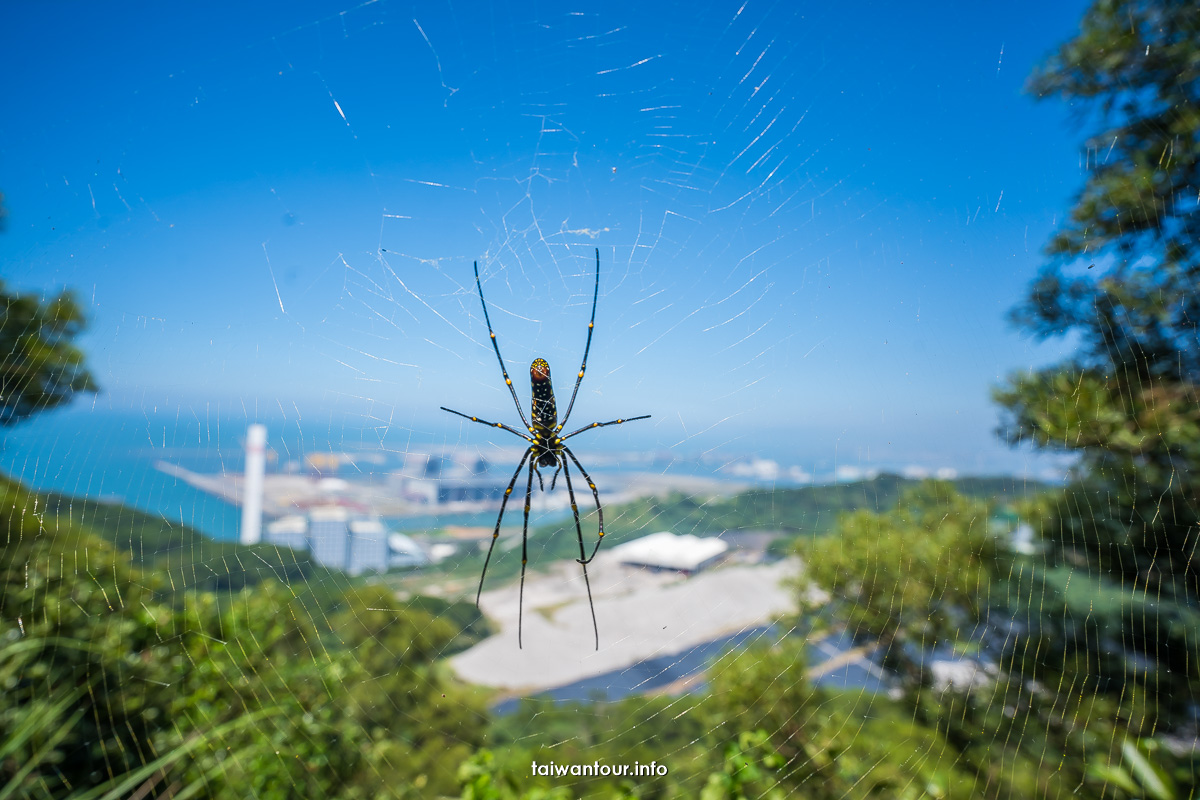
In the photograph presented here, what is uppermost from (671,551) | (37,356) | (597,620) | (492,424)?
(37,356)

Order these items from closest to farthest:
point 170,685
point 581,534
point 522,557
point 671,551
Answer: point 170,685 → point 522,557 → point 581,534 → point 671,551

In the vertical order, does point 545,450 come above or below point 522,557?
above

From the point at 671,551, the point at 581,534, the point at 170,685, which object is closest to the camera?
the point at 170,685

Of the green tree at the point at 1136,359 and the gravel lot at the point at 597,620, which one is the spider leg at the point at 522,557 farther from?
the green tree at the point at 1136,359

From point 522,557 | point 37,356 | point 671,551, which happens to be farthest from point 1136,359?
point 37,356

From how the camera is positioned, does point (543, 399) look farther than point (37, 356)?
Yes

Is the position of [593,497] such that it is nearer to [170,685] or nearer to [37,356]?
[170,685]
